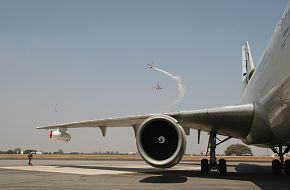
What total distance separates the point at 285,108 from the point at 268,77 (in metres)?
1.82

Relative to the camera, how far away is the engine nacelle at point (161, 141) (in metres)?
10.7

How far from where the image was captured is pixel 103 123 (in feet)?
51.7

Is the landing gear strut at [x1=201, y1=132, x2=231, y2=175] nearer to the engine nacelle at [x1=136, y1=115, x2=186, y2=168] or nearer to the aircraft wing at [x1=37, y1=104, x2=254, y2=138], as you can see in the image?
the aircraft wing at [x1=37, y1=104, x2=254, y2=138]

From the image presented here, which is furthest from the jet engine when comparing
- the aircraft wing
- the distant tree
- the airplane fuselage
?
the distant tree

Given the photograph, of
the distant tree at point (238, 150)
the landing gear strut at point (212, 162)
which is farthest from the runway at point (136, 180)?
the distant tree at point (238, 150)

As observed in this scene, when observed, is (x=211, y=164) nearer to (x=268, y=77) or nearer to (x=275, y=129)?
(x=275, y=129)

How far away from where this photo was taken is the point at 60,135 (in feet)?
59.9

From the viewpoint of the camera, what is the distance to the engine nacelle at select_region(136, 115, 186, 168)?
10719mm

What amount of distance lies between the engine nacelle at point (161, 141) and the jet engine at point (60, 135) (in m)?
7.81

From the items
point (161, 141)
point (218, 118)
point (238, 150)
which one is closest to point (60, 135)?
point (161, 141)

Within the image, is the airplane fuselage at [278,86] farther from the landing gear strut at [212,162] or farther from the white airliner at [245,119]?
the landing gear strut at [212,162]

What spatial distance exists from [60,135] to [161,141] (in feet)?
27.3

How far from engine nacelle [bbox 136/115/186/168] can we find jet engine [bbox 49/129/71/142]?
7.81 metres

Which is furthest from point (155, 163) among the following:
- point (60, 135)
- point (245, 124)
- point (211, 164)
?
point (60, 135)
